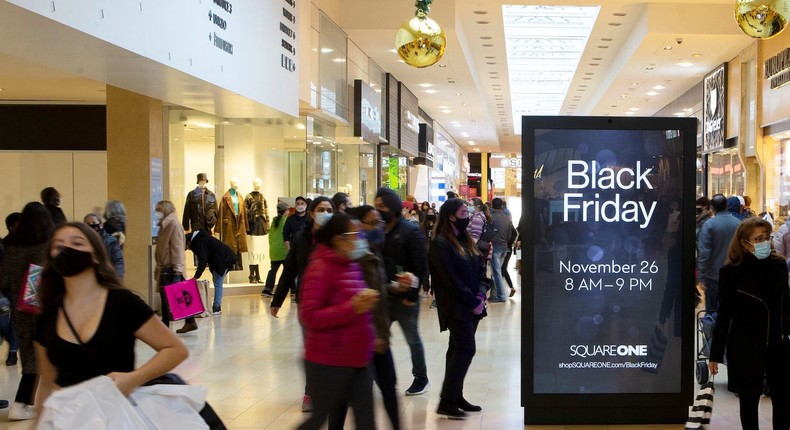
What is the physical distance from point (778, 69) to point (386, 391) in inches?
514

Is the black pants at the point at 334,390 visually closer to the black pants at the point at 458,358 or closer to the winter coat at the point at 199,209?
the black pants at the point at 458,358

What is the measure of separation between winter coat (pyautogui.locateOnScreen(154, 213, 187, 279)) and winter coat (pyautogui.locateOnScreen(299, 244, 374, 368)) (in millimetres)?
6843

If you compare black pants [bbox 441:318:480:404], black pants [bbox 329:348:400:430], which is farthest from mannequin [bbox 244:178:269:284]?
black pants [bbox 329:348:400:430]

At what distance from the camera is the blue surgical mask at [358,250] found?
391 centimetres

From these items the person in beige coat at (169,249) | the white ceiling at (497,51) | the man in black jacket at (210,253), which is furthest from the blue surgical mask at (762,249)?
the man in black jacket at (210,253)

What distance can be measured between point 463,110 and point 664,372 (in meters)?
25.7

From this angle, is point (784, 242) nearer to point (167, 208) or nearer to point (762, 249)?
point (762, 249)

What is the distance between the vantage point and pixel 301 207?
12.6 metres

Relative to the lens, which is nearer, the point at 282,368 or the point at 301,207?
the point at 282,368

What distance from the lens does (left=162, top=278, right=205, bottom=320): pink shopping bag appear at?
9.93m

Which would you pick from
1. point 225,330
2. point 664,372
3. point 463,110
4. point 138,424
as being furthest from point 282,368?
point 463,110

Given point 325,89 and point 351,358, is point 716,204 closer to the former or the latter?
point 351,358

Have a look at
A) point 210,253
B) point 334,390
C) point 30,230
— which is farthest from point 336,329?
point 210,253

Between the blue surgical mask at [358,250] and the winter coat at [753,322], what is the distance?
2.10 metres
